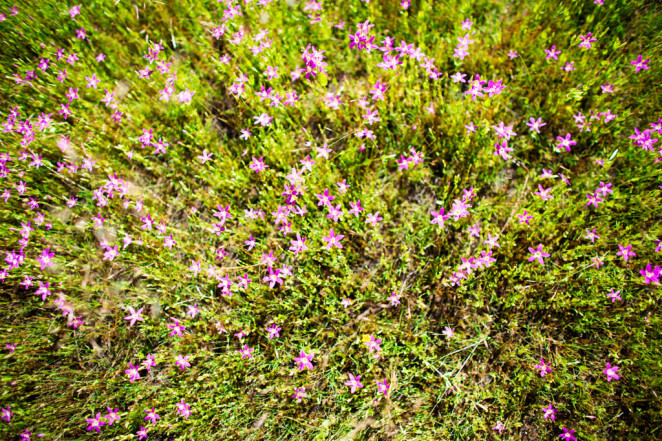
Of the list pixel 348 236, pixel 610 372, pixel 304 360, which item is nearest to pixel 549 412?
pixel 610 372

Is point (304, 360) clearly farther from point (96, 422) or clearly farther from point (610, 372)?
point (610, 372)

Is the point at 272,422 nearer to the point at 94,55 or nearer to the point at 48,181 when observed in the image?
the point at 48,181

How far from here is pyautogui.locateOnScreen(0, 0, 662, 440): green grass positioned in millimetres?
2740

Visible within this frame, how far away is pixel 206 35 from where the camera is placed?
3607 millimetres

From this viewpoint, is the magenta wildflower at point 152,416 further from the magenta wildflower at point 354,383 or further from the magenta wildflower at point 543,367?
the magenta wildflower at point 543,367

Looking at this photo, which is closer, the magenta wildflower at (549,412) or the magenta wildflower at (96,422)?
the magenta wildflower at (549,412)

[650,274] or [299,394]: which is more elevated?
[299,394]

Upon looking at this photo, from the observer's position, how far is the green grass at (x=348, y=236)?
2740 millimetres

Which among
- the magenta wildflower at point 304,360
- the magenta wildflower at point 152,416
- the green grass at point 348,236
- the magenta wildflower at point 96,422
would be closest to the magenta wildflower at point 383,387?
the green grass at point 348,236

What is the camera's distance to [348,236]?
308 centimetres

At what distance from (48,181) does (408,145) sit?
3.68 meters

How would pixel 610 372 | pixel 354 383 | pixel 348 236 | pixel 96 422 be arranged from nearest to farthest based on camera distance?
pixel 610 372, pixel 354 383, pixel 96 422, pixel 348 236

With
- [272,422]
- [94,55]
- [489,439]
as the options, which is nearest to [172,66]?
[94,55]

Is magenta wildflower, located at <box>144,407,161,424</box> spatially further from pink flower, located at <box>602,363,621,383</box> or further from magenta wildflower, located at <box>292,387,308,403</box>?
pink flower, located at <box>602,363,621,383</box>
